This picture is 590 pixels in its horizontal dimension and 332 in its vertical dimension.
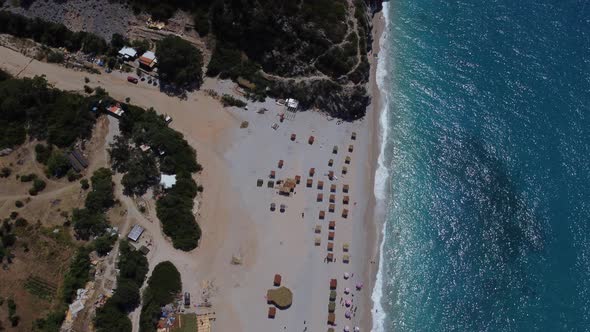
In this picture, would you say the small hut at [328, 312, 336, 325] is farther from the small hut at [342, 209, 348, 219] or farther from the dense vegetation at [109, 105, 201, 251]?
the dense vegetation at [109, 105, 201, 251]

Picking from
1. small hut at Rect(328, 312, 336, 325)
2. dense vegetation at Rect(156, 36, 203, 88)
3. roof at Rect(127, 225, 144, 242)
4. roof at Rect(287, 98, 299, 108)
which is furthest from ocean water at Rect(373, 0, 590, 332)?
roof at Rect(127, 225, 144, 242)

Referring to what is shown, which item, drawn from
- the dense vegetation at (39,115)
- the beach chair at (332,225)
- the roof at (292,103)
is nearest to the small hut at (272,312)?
the beach chair at (332,225)

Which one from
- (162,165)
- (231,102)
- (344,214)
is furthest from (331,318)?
(231,102)

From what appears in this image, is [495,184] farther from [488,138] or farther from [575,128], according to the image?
[575,128]

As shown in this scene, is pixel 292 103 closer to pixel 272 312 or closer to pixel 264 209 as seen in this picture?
pixel 264 209

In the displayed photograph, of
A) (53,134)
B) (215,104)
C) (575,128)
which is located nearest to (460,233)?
(575,128)

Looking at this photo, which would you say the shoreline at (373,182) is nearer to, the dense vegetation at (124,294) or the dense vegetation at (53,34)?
the dense vegetation at (124,294)
